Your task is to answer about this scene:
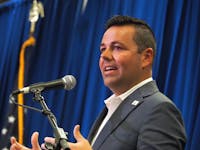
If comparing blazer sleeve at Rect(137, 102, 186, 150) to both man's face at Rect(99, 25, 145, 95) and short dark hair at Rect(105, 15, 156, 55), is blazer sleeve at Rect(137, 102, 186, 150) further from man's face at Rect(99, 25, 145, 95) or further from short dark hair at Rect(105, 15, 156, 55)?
short dark hair at Rect(105, 15, 156, 55)

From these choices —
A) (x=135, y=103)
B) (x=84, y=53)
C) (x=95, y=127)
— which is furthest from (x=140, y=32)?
(x=84, y=53)

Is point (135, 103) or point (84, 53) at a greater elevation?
point (84, 53)

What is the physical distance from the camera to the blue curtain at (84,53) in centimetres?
296

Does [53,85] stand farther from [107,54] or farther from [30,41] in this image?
[30,41]

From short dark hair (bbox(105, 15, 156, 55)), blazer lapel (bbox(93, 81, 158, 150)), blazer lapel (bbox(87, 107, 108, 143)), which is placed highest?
short dark hair (bbox(105, 15, 156, 55))

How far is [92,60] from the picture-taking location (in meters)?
3.87

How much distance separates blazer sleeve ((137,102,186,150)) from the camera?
1.51 meters

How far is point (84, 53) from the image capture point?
157 inches

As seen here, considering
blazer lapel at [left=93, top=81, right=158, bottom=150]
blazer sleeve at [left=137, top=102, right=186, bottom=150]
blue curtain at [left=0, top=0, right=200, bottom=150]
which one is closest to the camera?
blazer sleeve at [left=137, top=102, right=186, bottom=150]

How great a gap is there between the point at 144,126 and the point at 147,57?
43 cm

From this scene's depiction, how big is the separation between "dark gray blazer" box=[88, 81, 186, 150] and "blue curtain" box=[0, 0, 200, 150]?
107 cm

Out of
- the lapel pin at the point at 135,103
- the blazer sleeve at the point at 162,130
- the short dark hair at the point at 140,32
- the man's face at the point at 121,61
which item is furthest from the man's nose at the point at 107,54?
the blazer sleeve at the point at 162,130

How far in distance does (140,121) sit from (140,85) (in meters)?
0.26

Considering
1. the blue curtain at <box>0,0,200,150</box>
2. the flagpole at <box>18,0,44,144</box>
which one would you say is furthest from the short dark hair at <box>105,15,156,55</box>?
the flagpole at <box>18,0,44,144</box>
